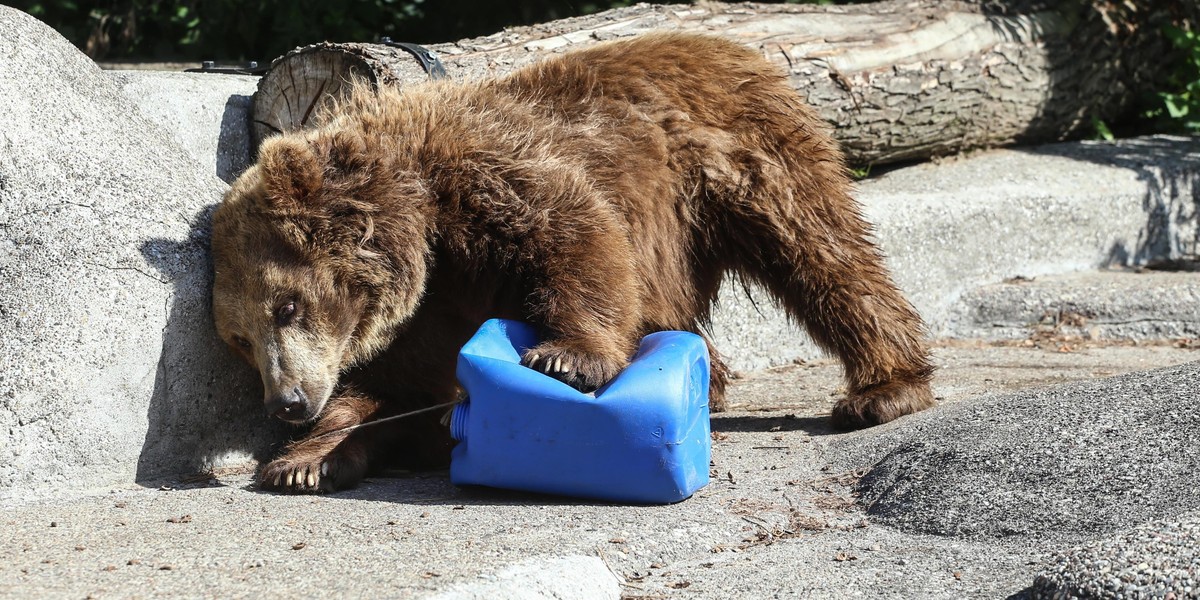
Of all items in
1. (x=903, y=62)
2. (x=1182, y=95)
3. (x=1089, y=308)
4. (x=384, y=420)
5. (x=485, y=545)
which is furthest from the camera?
(x=1182, y=95)

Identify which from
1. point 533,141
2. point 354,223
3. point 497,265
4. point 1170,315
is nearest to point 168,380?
point 354,223

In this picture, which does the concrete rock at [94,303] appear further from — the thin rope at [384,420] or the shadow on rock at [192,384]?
the thin rope at [384,420]

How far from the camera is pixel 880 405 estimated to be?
5.07 m

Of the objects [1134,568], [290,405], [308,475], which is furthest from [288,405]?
[1134,568]

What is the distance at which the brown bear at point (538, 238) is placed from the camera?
4.39m

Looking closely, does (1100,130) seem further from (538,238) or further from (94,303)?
(94,303)

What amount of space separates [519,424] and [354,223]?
3.36 ft

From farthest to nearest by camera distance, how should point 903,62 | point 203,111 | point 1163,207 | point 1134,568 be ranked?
point 1163,207 < point 903,62 < point 203,111 < point 1134,568

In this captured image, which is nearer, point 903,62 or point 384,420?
point 384,420

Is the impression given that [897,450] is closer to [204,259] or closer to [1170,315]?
[204,259]

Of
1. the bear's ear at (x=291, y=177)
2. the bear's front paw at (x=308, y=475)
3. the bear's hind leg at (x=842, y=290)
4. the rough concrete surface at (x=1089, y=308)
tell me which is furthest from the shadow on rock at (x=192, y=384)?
the rough concrete surface at (x=1089, y=308)

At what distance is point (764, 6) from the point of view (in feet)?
24.8

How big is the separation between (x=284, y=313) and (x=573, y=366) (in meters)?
A: 1.07

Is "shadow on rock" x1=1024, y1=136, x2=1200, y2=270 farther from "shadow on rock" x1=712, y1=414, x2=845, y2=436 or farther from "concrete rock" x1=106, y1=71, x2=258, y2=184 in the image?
"concrete rock" x1=106, y1=71, x2=258, y2=184
